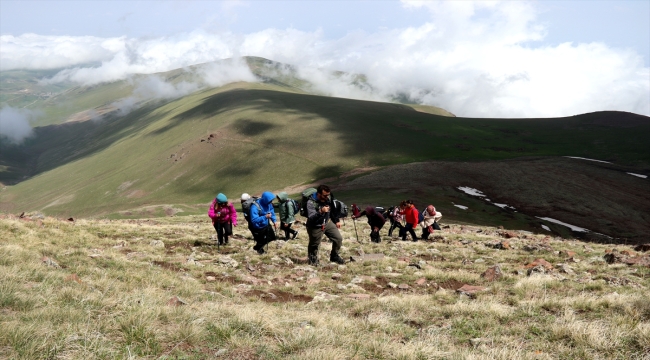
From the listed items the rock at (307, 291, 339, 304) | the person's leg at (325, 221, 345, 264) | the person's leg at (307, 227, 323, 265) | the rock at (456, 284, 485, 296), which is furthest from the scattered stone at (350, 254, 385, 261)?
the rock at (456, 284, 485, 296)

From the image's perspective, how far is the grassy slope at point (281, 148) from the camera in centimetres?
11188

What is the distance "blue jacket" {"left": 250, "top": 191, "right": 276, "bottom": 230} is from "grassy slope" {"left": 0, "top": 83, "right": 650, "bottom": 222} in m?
81.7

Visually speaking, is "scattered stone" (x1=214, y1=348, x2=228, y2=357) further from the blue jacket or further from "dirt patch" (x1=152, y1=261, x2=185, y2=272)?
the blue jacket

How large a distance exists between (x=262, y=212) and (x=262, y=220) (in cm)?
43

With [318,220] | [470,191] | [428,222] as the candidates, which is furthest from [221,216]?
[470,191]

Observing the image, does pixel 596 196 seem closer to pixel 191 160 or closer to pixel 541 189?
pixel 541 189

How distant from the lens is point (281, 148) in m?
121

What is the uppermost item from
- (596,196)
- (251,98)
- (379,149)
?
(251,98)

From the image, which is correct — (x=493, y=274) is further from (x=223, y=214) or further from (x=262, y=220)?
(x=223, y=214)

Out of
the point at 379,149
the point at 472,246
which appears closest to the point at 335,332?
the point at 472,246

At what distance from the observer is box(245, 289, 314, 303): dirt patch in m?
11.4

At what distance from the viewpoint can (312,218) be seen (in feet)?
53.4

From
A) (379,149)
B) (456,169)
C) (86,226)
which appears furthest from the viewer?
(379,149)

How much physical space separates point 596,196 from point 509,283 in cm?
7457
